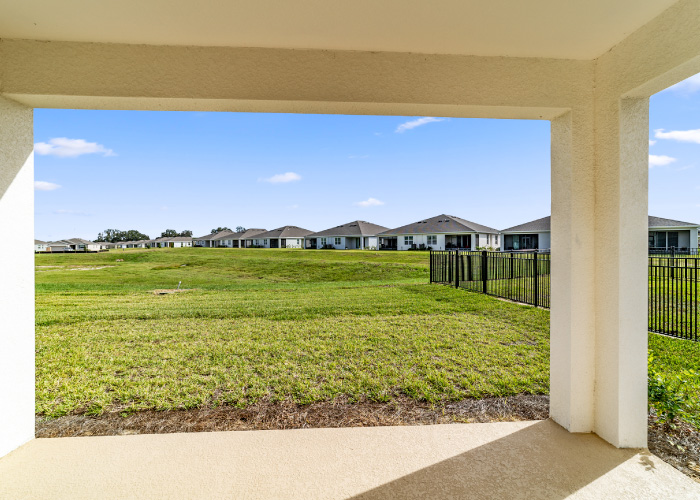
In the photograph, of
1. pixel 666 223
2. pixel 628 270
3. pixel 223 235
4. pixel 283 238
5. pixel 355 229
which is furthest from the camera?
pixel 223 235

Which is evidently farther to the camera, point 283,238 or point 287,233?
point 287,233

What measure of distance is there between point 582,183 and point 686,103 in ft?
11.3

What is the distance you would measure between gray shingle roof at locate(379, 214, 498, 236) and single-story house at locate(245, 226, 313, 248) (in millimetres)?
11189

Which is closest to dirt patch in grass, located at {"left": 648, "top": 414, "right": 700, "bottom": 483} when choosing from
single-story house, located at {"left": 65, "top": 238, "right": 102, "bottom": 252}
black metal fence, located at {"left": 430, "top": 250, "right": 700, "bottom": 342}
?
black metal fence, located at {"left": 430, "top": 250, "right": 700, "bottom": 342}

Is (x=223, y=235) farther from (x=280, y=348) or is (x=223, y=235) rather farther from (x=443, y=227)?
(x=280, y=348)

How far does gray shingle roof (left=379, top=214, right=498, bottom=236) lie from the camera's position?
95.7 feet

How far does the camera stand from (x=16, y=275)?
2.47 meters

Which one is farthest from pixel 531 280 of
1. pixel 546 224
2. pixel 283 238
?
pixel 283 238

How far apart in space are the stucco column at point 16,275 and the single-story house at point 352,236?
104 ft

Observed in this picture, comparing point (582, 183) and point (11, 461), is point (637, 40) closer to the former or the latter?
point (582, 183)

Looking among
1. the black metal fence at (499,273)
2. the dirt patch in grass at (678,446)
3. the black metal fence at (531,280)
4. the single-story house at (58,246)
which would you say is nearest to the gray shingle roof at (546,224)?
the black metal fence at (499,273)

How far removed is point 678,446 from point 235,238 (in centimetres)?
4415

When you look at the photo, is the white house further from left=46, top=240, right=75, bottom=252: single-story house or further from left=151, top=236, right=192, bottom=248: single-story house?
left=46, top=240, right=75, bottom=252: single-story house

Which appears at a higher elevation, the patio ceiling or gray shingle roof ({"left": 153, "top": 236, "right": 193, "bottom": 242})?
gray shingle roof ({"left": 153, "top": 236, "right": 193, "bottom": 242})
